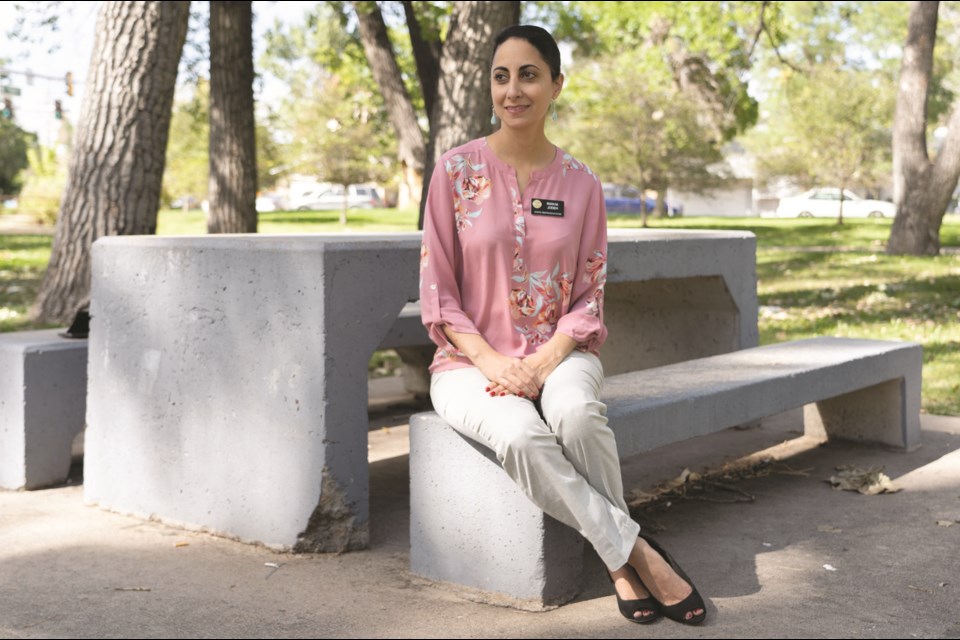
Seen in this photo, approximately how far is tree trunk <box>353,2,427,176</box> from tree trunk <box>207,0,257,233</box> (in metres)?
3.94

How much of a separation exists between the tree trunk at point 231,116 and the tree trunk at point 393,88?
155 inches

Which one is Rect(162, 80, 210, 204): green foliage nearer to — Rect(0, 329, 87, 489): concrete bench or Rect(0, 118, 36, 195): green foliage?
Rect(0, 118, 36, 195): green foliage

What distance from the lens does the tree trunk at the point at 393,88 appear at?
1605cm

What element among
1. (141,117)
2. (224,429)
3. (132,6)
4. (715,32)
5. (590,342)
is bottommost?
(224,429)

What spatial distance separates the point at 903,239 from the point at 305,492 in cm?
1493

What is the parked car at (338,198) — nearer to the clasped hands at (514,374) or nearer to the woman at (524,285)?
the woman at (524,285)

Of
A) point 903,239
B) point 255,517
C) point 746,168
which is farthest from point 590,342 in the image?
point 746,168

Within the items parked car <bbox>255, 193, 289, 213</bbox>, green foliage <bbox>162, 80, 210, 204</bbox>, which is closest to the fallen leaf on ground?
green foliage <bbox>162, 80, 210, 204</bbox>

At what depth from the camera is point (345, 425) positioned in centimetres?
423

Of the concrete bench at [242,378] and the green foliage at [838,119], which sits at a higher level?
the green foliage at [838,119]

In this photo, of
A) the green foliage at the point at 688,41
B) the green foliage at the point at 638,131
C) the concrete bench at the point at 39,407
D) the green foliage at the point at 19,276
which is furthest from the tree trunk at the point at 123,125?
the green foliage at the point at 638,131

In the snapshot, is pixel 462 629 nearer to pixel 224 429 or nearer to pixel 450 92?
pixel 224 429

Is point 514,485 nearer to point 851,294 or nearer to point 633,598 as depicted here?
point 633,598

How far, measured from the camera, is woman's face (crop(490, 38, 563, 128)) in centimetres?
379
